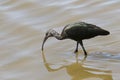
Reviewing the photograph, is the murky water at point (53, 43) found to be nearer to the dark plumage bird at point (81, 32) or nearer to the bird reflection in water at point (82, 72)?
the bird reflection in water at point (82, 72)

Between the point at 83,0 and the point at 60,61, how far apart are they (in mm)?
3298

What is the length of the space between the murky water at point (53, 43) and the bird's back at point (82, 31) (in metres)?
0.34

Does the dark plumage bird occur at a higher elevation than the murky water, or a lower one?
higher

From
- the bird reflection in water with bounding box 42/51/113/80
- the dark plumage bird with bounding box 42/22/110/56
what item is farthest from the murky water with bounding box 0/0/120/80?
the dark plumage bird with bounding box 42/22/110/56

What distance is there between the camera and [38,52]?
920 centimetres

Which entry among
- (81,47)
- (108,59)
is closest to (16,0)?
(81,47)

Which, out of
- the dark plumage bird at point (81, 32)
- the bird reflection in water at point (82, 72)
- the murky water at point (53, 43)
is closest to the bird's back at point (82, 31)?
the dark plumage bird at point (81, 32)

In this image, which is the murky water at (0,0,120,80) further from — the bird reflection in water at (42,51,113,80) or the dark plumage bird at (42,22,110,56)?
the dark plumage bird at (42,22,110,56)

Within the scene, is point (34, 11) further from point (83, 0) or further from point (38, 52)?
point (38, 52)

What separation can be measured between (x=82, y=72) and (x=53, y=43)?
137 centimetres

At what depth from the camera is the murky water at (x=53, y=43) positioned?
27.3ft

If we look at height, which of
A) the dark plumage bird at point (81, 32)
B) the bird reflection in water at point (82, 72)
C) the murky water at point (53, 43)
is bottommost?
the bird reflection in water at point (82, 72)

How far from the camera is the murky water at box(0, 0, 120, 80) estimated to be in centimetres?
832

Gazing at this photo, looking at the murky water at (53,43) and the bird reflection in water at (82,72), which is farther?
the murky water at (53,43)
